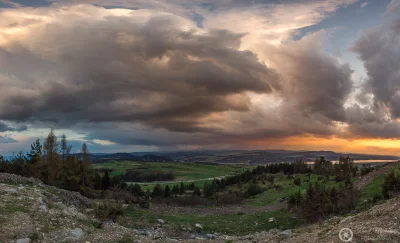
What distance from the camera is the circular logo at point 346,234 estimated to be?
54.0 ft

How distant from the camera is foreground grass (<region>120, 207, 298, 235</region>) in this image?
3078 cm

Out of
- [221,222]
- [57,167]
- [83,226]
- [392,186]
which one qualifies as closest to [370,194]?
[392,186]

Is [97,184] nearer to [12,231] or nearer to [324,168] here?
[324,168]

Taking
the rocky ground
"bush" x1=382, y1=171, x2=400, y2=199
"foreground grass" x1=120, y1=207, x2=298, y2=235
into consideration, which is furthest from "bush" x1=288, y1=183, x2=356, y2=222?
the rocky ground

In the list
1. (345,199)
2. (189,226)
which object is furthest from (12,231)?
(345,199)

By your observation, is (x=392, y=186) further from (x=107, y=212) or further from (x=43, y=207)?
(x=43, y=207)

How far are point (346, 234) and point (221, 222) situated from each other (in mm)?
19647

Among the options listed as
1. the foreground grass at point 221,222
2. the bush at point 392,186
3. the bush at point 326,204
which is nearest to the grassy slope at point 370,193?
the bush at point 392,186

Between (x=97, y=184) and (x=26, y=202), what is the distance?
209 ft

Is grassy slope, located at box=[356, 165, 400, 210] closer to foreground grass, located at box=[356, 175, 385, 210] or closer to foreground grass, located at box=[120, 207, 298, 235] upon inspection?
foreground grass, located at box=[356, 175, 385, 210]

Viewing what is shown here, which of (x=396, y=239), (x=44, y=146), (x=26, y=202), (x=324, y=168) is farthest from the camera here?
(x=324, y=168)

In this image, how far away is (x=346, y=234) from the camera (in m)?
17.2

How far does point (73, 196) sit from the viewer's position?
36125 mm

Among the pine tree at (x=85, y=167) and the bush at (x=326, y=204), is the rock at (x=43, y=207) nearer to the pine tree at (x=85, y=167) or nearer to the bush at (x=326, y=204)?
the bush at (x=326, y=204)
